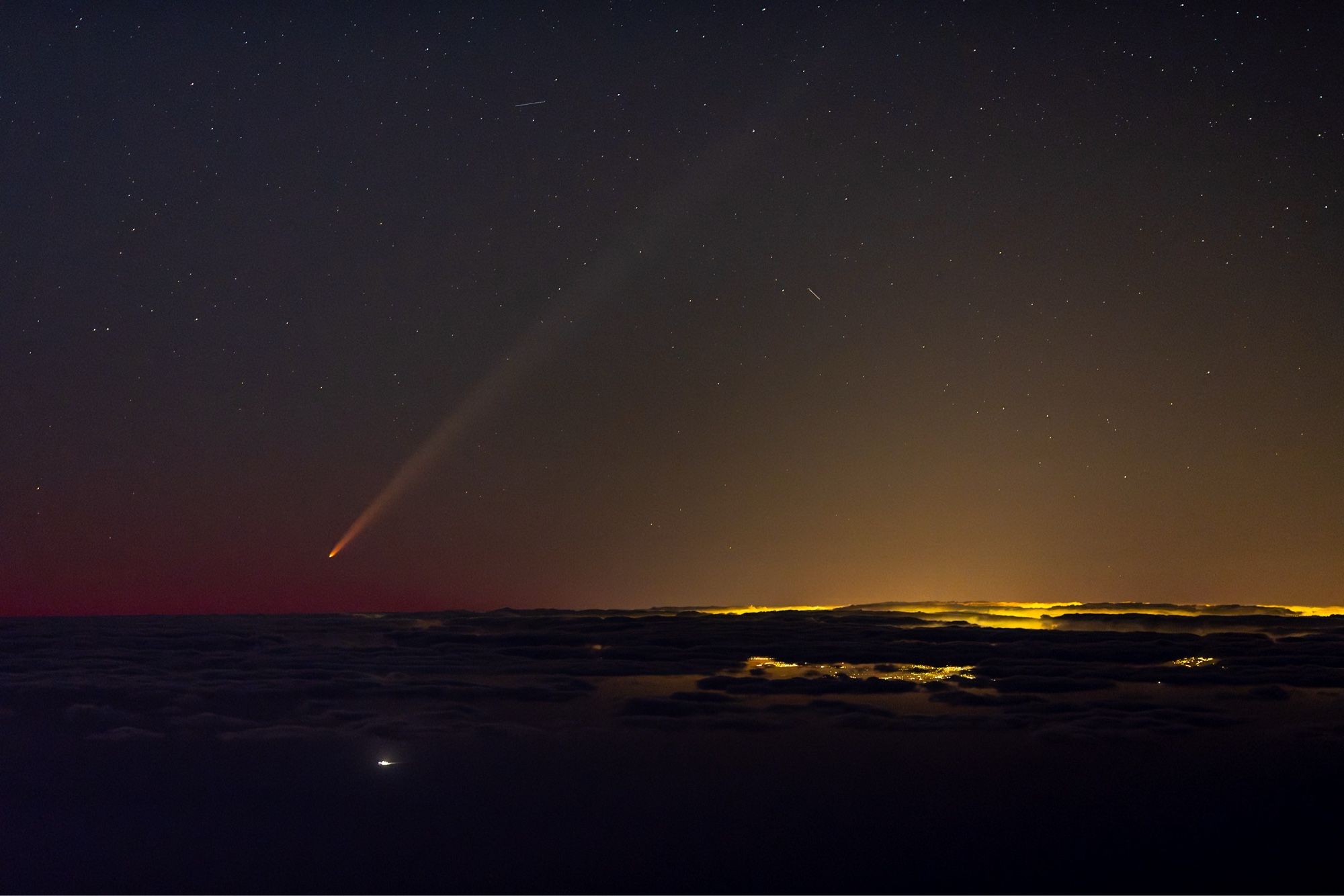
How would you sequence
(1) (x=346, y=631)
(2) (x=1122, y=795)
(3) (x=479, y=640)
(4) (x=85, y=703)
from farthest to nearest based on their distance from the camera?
(1) (x=346, y=631)
(3) (x=479, y=640)
(4) (x=85, y=703)
(2) (x=1122, y=795)

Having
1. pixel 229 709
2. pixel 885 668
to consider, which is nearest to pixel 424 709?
pixel 229 709

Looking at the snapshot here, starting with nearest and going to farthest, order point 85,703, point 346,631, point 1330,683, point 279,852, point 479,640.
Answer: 1. point 279,852
2. point 85,703
3. point 1330,683
4. point 479,640
5. point 346,631

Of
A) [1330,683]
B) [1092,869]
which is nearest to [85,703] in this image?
[1092,869]

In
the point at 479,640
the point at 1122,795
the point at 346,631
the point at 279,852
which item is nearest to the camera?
the point at 279,852

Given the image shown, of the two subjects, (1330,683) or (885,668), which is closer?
(1330,683)

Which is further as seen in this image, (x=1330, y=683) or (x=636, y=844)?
(x=1330, y=683)

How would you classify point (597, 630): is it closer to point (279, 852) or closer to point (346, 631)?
point (346, 631)

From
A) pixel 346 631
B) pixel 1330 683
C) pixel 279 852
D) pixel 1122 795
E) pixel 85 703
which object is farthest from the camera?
pixel 346 631

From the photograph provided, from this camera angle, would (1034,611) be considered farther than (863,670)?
Yes

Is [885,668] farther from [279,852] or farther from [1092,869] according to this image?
[279,852]
